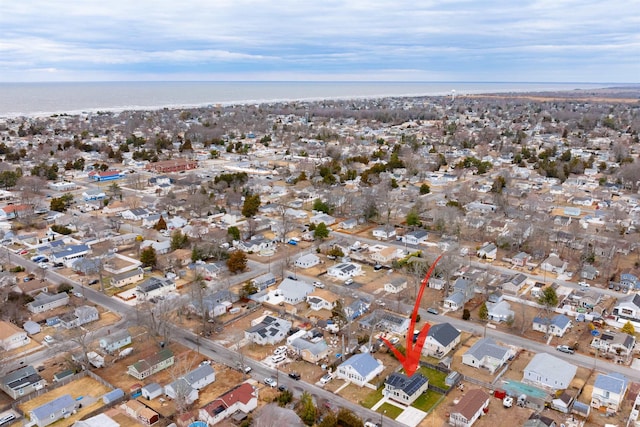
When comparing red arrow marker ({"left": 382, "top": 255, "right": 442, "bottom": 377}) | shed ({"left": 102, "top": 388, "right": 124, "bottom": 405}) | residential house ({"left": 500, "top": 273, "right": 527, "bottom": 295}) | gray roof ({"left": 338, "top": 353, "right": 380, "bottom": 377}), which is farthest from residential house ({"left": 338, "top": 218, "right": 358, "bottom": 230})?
shed ({"left": 102, "top": 388, "right": 124, "bottom": 405})

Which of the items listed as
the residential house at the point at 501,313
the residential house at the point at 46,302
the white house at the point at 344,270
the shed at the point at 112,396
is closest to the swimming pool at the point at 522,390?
the residential house at the point at 501,313

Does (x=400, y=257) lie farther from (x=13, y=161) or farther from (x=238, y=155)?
(x=13, y=161)

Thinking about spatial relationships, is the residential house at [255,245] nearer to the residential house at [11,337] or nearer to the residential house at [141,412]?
the residential house at [11,337]

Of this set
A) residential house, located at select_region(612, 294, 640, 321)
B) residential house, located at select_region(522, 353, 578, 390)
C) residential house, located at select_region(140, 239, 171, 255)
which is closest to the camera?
residential house, located at select_region(522, 353, 578, 390)

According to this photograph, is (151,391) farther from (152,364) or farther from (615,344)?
(615,344)

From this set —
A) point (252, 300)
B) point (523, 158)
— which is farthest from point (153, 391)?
point (523, 158)

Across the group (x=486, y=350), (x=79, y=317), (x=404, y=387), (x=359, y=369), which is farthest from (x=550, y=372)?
(x=79, y=317)

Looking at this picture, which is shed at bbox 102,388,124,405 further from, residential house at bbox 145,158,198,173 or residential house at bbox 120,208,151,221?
residential house at bbox 145,158,198,173
